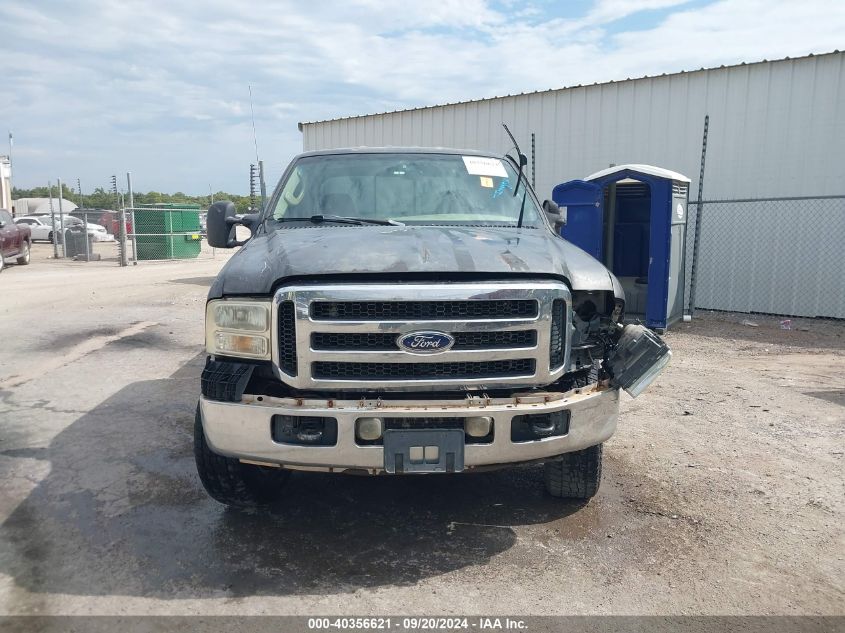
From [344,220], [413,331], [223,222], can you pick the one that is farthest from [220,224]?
[413,331]

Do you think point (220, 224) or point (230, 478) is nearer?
point (230, 478)

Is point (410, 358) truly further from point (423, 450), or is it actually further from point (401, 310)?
point (423, 450)

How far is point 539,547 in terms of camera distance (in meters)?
3.47

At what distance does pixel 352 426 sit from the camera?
9.96 feet

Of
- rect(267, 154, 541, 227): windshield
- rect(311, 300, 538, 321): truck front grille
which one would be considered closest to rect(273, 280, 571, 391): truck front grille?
rect(311, 300, 538, 321): truck front grille

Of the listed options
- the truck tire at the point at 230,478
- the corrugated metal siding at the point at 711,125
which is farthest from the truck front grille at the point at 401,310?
the corrugated metal siding at the point at 711,125

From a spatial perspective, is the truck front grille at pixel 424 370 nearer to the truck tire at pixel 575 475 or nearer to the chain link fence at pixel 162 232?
the truck tire at pixel 575 475

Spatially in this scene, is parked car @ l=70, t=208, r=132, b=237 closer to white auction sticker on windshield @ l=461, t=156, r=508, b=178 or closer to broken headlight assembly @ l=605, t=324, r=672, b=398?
white auction sticker on windshield @ l=461, t=156, r=508, b=178

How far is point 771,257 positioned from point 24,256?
1885 cm

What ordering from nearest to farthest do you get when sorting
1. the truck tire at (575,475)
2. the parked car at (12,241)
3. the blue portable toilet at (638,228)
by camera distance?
the truck tire at (575,475), the blue portable toilet at (638,228), the parked car at (12,241)

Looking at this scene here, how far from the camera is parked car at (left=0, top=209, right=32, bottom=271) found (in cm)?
1783

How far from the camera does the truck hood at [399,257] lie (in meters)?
3.16

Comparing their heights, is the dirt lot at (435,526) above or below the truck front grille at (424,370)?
below

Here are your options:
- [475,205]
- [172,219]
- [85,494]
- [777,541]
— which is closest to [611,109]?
[475,205]
